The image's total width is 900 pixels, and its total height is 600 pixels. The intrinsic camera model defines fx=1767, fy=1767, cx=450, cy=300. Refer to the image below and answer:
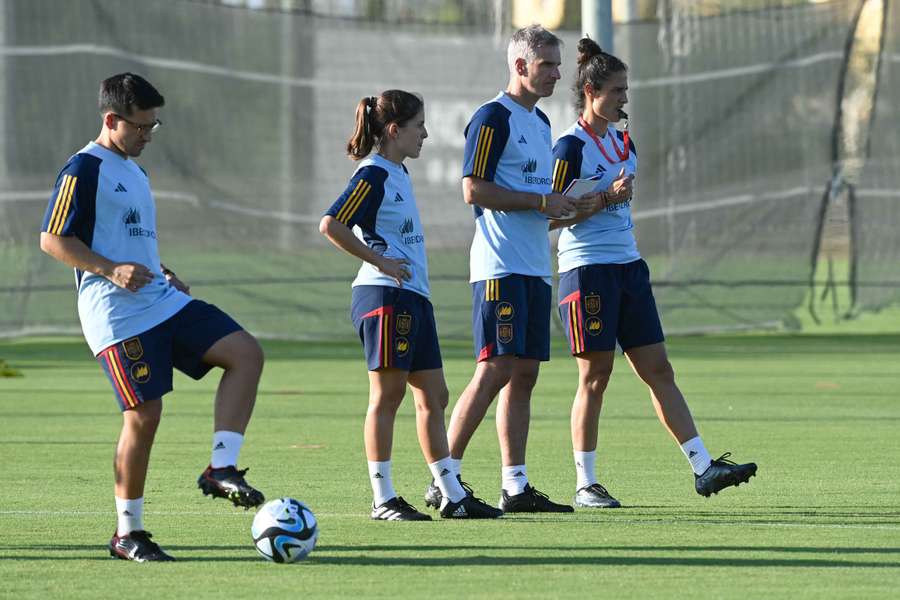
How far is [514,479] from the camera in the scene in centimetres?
796

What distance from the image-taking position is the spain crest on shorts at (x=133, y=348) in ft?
21.4

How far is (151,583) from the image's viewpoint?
6.09 m

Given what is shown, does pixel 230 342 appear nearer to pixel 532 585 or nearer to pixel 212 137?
pixel 532 585

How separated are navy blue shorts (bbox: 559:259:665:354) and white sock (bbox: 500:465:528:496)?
629 mm

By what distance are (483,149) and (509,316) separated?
2.47 feet

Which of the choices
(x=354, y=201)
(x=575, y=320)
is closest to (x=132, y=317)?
(x=354, y=201)

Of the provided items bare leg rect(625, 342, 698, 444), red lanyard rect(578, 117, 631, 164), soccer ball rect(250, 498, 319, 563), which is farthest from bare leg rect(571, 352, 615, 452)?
soccer ball rect(250, 498, 319, 563)

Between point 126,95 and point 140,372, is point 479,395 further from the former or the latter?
point 126,95

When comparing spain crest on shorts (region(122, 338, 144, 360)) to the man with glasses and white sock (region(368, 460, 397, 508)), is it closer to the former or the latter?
the man with glasses

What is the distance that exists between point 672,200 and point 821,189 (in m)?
1.86

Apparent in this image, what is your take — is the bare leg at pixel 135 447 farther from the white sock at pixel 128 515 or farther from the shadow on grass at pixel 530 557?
the shadow on grass at pixel 530 557

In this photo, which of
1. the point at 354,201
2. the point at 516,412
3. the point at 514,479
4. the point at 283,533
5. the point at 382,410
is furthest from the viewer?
the point at 516,412

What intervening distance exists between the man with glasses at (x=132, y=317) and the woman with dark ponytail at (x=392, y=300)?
0.95 metres

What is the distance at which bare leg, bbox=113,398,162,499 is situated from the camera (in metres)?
6.55
